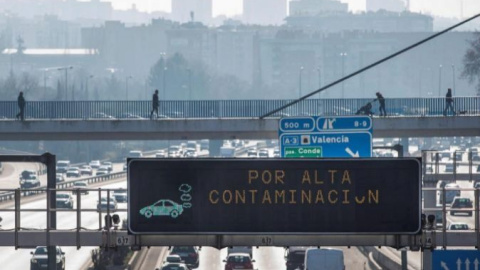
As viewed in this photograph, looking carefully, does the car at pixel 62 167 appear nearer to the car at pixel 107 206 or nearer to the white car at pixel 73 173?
the white car at pixel 73 173

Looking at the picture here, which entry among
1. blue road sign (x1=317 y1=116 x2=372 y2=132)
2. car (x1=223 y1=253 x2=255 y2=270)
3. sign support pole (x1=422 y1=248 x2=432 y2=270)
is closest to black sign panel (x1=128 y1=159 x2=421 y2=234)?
sign support pole (x1=422 y1=248 x2=432 y2=270)

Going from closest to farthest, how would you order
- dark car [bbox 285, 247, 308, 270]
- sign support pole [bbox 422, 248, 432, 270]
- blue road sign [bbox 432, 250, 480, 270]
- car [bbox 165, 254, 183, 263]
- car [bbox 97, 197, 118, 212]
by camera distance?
blue road sign [bbox 432, 250, 480, 270] < car [bbox 97, 197, 118, 212] < sign support pole [bbox 422, 248, 432, 270] < car [bbox 165, 254, 183, 263] < dark car [bbox 285, 247, 308, 270]

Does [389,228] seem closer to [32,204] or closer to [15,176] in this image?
[32,204]

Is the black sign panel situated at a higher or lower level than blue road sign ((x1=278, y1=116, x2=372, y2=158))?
lower

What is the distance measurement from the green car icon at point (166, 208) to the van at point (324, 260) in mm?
36293

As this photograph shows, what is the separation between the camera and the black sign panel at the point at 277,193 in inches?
990

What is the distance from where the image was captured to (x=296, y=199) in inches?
990

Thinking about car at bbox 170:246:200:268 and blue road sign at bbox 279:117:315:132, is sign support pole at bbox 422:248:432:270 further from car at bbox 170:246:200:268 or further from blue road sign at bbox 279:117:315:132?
car at bbox 170:246:200:268

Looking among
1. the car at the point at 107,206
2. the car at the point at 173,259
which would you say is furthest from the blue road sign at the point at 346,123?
the car at the point at 173,259

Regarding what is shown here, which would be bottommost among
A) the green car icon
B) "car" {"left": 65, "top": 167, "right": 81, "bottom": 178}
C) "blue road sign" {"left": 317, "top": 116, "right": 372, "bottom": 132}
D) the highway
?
the highway

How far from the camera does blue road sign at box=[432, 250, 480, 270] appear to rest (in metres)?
25.8

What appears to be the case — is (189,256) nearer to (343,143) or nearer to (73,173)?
(343,143)

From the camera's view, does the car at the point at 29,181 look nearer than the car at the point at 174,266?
No

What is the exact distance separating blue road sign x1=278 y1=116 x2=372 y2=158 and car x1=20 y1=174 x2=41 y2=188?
3084 inches
